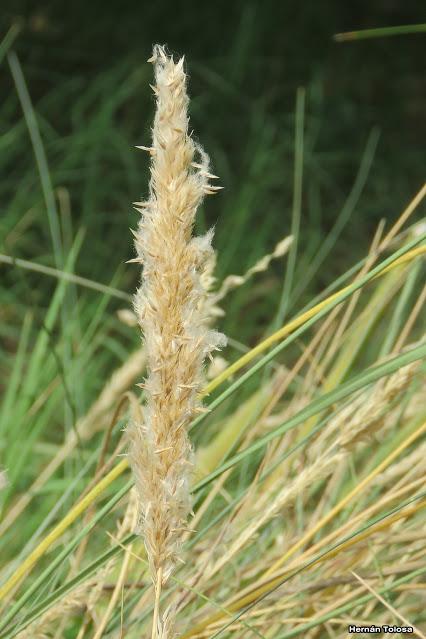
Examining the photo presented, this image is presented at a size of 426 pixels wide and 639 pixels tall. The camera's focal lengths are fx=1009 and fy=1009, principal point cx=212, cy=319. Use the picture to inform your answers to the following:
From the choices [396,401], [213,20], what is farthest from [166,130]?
[213,20]

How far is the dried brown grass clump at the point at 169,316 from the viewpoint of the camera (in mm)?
717

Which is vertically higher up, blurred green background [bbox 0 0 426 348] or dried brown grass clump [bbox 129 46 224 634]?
blurred green background [bbox 0 0 426 348]

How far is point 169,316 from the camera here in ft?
2.43

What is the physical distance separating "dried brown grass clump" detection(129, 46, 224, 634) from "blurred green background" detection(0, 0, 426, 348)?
164cm

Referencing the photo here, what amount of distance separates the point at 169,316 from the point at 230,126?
262 centimetres

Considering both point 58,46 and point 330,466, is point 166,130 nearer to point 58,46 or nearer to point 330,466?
point 330,466

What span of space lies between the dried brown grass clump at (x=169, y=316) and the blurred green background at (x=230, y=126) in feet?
5.38

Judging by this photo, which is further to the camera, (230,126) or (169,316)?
(230,126)

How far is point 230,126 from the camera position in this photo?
10.8ft

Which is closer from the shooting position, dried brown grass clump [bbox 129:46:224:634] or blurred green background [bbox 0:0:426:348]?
dried brown grass clump [bbox 129:46:224:634]

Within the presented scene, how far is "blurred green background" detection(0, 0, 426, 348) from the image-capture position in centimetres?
269

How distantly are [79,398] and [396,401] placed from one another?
0.49 meters

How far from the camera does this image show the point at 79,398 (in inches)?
60.6

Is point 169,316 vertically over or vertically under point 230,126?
under
